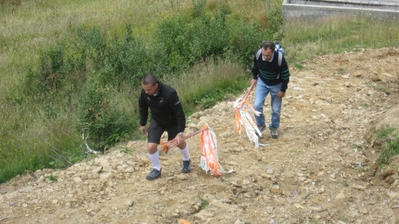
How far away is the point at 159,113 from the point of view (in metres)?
6.12

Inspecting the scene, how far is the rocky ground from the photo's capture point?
5.91m

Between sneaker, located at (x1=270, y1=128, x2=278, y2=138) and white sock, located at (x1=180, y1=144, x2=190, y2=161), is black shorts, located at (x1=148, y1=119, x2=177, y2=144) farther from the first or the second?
sneaker, located at (x1=270, y1=128, x2=278, y2=138)

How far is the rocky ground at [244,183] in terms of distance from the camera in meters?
5.91

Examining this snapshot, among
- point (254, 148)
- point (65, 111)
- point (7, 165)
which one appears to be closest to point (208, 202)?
point (254, 148)

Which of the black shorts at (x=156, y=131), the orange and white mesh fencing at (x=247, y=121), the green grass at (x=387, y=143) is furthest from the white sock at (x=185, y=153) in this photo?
the green grass at (x=387, y=143)

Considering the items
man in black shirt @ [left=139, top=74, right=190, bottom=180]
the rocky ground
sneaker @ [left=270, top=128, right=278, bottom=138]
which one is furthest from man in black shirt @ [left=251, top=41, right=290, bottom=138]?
man in black shirt @ [left=139, top=74, right=190, bottom=180]

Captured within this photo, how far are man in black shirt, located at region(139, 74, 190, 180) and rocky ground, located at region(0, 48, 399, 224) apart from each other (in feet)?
1.39

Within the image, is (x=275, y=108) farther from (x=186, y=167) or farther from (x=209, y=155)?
(x=186, y=167)

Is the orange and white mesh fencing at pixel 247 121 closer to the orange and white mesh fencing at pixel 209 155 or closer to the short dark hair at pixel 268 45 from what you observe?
the short dark hair at pixel 268 45

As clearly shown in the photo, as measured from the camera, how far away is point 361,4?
16438mm

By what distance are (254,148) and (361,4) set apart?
1062cm

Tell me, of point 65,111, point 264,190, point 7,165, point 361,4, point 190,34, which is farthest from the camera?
point 361,4

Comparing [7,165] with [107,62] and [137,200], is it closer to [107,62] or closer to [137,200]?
[137,200]

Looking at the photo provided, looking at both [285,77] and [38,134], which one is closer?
[285,77]
